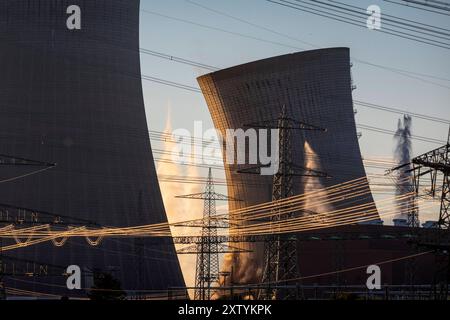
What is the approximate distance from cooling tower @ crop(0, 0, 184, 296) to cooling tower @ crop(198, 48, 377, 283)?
1408 cm

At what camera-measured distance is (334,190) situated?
176ft

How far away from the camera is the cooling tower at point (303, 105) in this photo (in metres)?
52.1

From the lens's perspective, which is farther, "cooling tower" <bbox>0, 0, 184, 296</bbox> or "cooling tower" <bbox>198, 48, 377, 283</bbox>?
"cooling tower" <bbox>198, 48, 377, 283</bbox>

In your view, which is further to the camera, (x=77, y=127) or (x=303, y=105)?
(x=303, y=105)

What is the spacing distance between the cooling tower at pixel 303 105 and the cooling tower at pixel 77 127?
46.2 ft

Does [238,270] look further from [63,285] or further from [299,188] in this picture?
[63,285]

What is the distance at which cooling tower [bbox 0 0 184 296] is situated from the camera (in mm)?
38094

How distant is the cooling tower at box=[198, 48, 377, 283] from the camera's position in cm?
5206

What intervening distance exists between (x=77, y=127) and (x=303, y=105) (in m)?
17.5

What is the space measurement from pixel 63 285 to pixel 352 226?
25509 millimetres

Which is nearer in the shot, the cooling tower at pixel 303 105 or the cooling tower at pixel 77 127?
the cooling tower at pixel 77 127

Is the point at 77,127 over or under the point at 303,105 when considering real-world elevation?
under

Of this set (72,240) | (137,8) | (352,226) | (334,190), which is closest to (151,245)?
(72,240)

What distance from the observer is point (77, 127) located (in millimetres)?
38844
